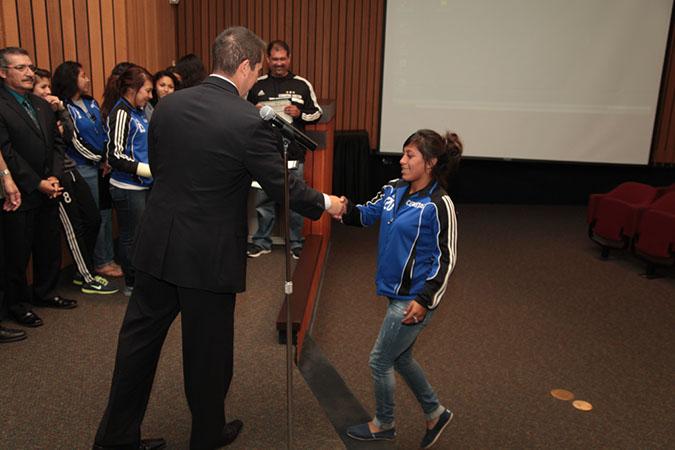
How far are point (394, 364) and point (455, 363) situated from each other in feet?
3.43

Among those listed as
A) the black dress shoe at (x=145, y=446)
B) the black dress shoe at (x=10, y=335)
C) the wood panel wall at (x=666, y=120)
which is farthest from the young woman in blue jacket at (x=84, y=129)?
the wood panel wall at (x=666, y=120)

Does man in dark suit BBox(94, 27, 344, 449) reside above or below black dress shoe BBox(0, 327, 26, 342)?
above

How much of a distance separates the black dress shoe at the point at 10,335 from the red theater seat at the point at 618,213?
4633 millimetres

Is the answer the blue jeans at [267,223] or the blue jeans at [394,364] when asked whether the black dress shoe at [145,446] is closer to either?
the blue jeans at [394,364]

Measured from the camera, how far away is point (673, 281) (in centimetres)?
462

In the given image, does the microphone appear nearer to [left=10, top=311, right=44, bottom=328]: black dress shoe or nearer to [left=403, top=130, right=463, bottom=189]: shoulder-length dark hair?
[left=403, top=130, right=463, bottom=189]: shoulder-length dark hair

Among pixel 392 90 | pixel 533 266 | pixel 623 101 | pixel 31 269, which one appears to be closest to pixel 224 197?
pixel 31 269

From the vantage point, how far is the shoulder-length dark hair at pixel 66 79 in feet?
11.7

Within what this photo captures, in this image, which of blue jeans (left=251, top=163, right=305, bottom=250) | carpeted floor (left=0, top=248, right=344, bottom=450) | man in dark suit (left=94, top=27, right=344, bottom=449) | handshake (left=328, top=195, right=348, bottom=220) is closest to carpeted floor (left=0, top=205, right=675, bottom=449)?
carpeted floor (left=0, top=248, right=344, bottom=450)

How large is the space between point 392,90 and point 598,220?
9.63 feet

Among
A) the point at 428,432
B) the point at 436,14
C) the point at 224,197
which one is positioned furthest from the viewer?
the point at 436,14

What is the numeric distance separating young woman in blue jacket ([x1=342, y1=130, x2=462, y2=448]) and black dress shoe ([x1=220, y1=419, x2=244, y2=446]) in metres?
0.57

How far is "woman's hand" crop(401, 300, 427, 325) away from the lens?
2039mm

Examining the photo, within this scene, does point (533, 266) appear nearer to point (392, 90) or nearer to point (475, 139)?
point (475, 139)
